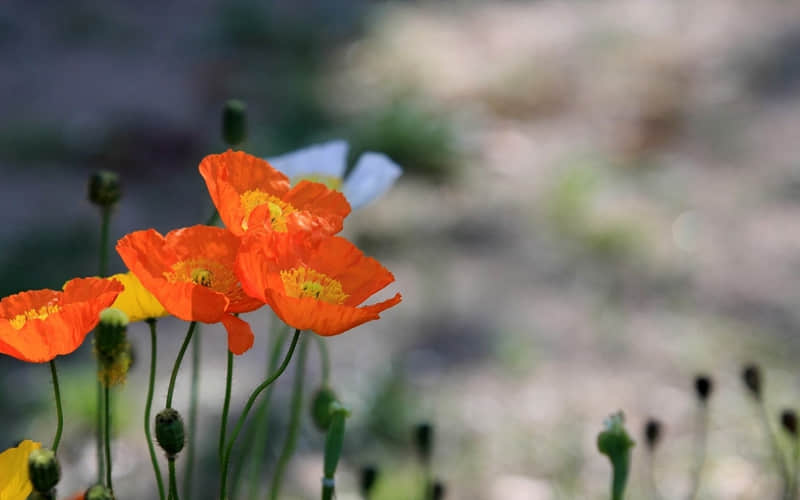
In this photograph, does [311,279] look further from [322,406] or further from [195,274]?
[322,406]

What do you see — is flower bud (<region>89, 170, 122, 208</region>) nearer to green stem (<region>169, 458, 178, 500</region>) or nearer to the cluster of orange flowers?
the cluster of orange flowers

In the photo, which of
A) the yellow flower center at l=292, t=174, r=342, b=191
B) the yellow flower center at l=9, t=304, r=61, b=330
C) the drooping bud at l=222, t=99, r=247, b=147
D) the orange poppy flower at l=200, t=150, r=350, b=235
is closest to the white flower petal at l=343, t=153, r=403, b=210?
the yellow flower center at l=292, t=174, r=342, b=191

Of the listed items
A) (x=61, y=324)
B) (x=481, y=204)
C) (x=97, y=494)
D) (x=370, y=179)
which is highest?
(x=481, y=204)

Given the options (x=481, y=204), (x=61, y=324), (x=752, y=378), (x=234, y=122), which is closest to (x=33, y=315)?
(x=61, y=324)

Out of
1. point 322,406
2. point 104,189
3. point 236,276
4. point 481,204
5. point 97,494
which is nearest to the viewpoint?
point 97,494

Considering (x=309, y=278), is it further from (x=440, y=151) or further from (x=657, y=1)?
(x=657, y=1)

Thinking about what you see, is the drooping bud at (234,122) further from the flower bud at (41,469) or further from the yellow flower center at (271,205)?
the flower bud at (41,469)

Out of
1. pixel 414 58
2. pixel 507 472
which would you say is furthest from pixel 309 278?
pixel 414 58
